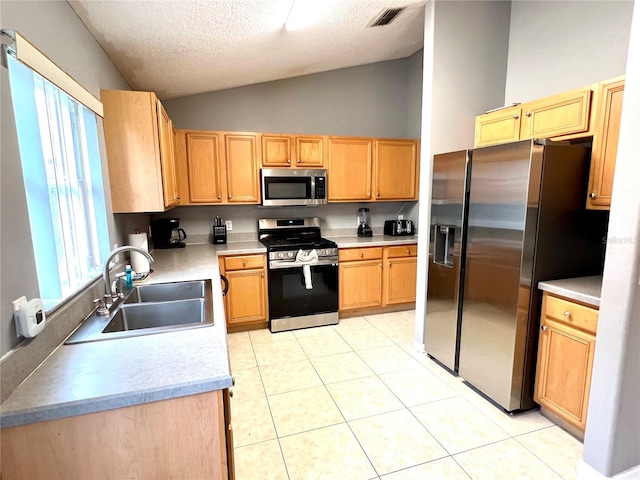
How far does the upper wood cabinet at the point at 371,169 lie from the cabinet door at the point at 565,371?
236 centimetres

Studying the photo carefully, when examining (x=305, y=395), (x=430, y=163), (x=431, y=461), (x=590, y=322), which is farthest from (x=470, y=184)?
(x=305, y=395)

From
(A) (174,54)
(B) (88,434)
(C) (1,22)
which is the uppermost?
(A) (174,54)

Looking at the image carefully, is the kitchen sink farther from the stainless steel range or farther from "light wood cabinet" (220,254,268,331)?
the stainless steel range

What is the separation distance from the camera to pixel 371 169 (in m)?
3.90

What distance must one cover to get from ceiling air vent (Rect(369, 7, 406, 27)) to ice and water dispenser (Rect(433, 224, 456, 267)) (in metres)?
1.73

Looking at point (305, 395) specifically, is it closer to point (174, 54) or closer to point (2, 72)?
point (2, 72)

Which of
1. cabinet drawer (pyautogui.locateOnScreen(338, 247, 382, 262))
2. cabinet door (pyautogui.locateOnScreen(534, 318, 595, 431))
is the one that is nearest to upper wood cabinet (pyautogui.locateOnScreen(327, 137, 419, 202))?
cabinet drawer (pyautogui.locateOnScreen(338, 247, 382, 262))

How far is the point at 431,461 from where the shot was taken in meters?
1.76

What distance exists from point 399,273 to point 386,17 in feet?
8.32

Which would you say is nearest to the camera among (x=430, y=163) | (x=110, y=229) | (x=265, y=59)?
(x=110, y=229)

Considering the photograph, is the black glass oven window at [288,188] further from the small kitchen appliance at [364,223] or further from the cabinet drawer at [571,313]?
the cabinet drawer at [571,313]

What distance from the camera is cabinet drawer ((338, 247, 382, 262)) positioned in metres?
3.60

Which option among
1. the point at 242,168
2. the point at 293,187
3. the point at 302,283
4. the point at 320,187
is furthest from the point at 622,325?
the point at 242,168

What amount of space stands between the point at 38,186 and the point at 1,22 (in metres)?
0.56
